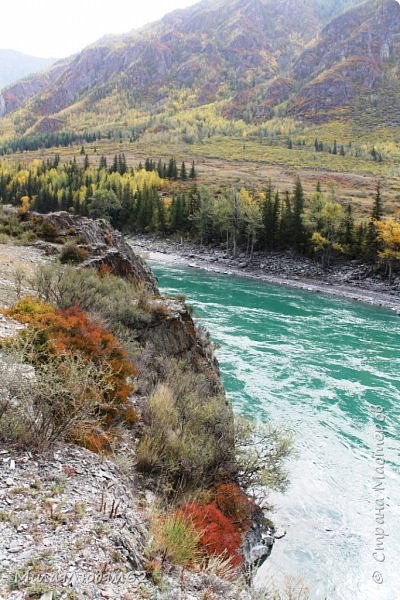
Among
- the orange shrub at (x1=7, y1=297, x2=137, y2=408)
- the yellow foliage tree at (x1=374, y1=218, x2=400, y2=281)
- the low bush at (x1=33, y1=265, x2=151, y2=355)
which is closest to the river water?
the orange shrub at (x1=7, y1=297, x2=137, y2=408)

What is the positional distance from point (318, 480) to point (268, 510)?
3.36 meters

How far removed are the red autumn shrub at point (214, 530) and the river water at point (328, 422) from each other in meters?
2.49

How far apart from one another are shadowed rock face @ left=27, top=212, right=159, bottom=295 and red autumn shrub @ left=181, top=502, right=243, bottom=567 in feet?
42.6

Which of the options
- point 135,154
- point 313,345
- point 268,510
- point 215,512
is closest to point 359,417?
point 268,510

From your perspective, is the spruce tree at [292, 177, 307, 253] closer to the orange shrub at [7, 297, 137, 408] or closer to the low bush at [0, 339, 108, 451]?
the orange shrub at [7, 297, 137, 408]

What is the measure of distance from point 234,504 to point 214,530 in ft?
6.34

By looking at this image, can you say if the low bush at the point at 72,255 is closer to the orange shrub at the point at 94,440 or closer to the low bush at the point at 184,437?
the low bush at the point at 184,437

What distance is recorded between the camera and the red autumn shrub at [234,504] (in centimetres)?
1037

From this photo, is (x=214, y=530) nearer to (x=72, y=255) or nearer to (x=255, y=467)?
(x=255, y=467)

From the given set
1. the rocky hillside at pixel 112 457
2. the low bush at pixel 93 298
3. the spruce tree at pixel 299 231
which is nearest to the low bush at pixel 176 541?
the rocky hillside at pixel 112 457

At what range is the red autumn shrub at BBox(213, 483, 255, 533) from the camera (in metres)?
10.4

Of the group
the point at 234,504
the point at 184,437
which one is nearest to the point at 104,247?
the point at 184,437

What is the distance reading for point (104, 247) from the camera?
23.1m

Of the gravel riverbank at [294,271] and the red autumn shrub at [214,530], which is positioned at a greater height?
the red autumn shrub at [214,530]
